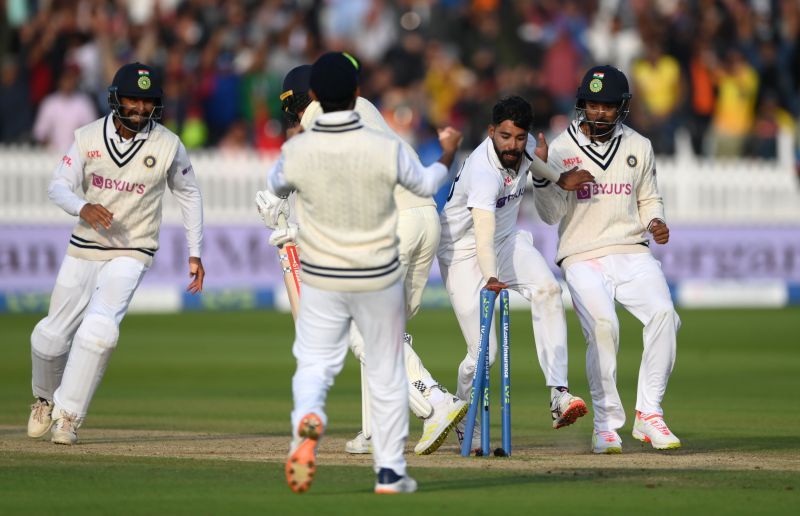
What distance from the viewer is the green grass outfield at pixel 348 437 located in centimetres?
666

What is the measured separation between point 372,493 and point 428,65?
15173 mm

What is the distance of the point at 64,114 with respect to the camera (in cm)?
1886

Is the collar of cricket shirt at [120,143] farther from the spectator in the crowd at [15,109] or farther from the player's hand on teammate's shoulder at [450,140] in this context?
the spectator in the crowd at [15,109]

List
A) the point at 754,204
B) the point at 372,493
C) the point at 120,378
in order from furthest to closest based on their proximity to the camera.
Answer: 1. the point at 754,204
2. the point at 120,378
3. the point at 372,493

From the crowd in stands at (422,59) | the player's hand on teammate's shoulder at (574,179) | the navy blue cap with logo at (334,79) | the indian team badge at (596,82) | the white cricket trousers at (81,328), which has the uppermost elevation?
the crowd in stands at (422,59)

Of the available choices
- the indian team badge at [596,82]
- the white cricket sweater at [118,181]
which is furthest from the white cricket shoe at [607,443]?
the white cricket sweater at [118,181]

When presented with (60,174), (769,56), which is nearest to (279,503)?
(60,174)

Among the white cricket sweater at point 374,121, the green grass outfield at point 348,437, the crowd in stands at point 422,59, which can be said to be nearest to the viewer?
the green grass outfield at point 348,437

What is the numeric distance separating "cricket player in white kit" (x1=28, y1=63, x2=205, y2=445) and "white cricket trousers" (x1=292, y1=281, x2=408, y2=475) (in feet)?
7.92

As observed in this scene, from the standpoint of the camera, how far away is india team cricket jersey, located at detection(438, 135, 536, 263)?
8344mm

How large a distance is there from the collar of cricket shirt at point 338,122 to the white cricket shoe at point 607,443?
256cm

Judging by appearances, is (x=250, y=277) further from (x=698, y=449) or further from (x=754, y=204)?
(x=698, y=449)

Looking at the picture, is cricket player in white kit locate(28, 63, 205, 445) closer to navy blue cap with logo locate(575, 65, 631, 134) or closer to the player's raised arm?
navy blue cap with logo locate(575, 65, 631, 134)

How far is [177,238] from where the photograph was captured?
62.2 feet
